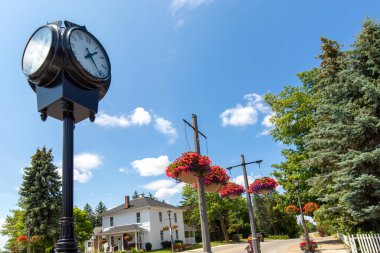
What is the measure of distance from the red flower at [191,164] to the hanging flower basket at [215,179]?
2.87ft

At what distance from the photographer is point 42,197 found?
116 feet

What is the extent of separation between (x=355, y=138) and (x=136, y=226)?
34160mm

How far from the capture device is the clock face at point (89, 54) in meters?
3.21

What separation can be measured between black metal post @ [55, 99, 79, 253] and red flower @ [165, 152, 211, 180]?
459 cm

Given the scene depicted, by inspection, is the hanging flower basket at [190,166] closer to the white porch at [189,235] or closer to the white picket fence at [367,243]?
the white picket fence at [367,243]

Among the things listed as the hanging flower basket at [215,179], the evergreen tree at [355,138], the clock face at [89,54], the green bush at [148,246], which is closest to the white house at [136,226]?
the green bush at [148,246]

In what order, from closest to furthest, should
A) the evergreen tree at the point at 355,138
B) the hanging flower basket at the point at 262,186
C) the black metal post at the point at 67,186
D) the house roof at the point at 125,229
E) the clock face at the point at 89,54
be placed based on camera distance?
the black metal post at the point at 67,186 < the clock face at the point at 89,54 < the evergreen tree at the point at 355,138 < the hanging flower basket at the point at 262,186 < the house roof at the point at 125,229

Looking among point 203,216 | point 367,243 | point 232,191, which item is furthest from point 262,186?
point 203,216

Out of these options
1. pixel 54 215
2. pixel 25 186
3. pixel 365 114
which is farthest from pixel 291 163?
pixel 25 186

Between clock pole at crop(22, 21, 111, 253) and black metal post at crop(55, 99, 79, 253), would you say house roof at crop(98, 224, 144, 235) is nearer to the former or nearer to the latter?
clock pole at crop(22, 21, 111, 253)

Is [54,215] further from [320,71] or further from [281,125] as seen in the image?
[320,71]

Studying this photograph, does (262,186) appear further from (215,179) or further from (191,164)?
(191,164)

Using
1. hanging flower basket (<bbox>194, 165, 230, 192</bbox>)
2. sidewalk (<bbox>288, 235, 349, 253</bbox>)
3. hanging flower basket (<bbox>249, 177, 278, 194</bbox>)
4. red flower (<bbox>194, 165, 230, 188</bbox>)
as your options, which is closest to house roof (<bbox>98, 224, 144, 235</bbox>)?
sidewalk (<bbox>288, 235, 349, 253</bbox>)

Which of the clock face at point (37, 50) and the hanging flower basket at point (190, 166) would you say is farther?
the hanging flower basket at point (190, 166)
